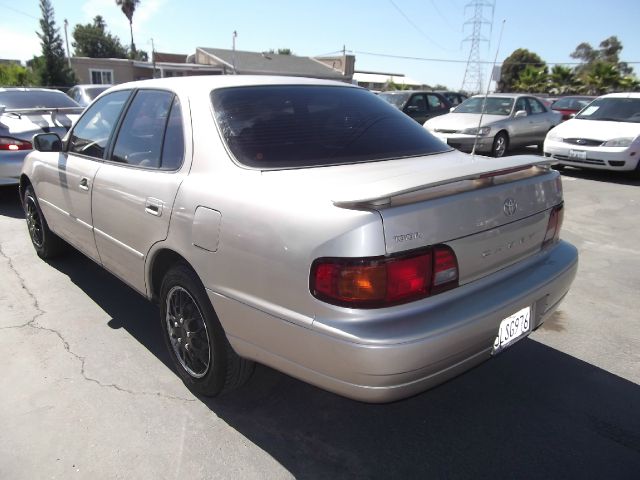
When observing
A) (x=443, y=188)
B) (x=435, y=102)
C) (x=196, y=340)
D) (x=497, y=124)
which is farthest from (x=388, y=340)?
(x=435, y=102)

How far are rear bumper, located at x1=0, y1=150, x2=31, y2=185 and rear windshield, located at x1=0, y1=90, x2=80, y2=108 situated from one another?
2243mm

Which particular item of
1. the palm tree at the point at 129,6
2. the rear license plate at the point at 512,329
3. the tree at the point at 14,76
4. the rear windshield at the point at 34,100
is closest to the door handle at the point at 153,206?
the rear license plate at the point at 512,329

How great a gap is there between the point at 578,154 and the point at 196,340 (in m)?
8.70

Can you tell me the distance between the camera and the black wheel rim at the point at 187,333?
8.41ft

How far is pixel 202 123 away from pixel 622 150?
8621 mm

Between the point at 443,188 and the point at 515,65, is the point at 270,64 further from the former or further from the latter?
the point at 443,188

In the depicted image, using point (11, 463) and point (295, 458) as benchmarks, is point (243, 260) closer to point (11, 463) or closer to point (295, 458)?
point (295, 458)

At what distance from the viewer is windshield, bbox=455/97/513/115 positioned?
460 inches

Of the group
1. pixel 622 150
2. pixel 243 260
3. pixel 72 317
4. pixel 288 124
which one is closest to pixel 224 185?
pixel 243 260

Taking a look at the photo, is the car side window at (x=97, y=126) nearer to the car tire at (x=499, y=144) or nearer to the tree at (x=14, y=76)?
the car tire at (x=499, y=144)

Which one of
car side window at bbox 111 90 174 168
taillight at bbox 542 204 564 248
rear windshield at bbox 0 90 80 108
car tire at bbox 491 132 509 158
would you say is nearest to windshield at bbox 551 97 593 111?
car tire at bbox 491 132 509 158

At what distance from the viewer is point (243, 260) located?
81.4 inches

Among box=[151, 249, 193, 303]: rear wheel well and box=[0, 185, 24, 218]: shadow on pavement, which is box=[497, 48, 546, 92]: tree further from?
box=[151, 249, 193, 303]: rear wheel well

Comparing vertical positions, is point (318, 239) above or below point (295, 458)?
above
